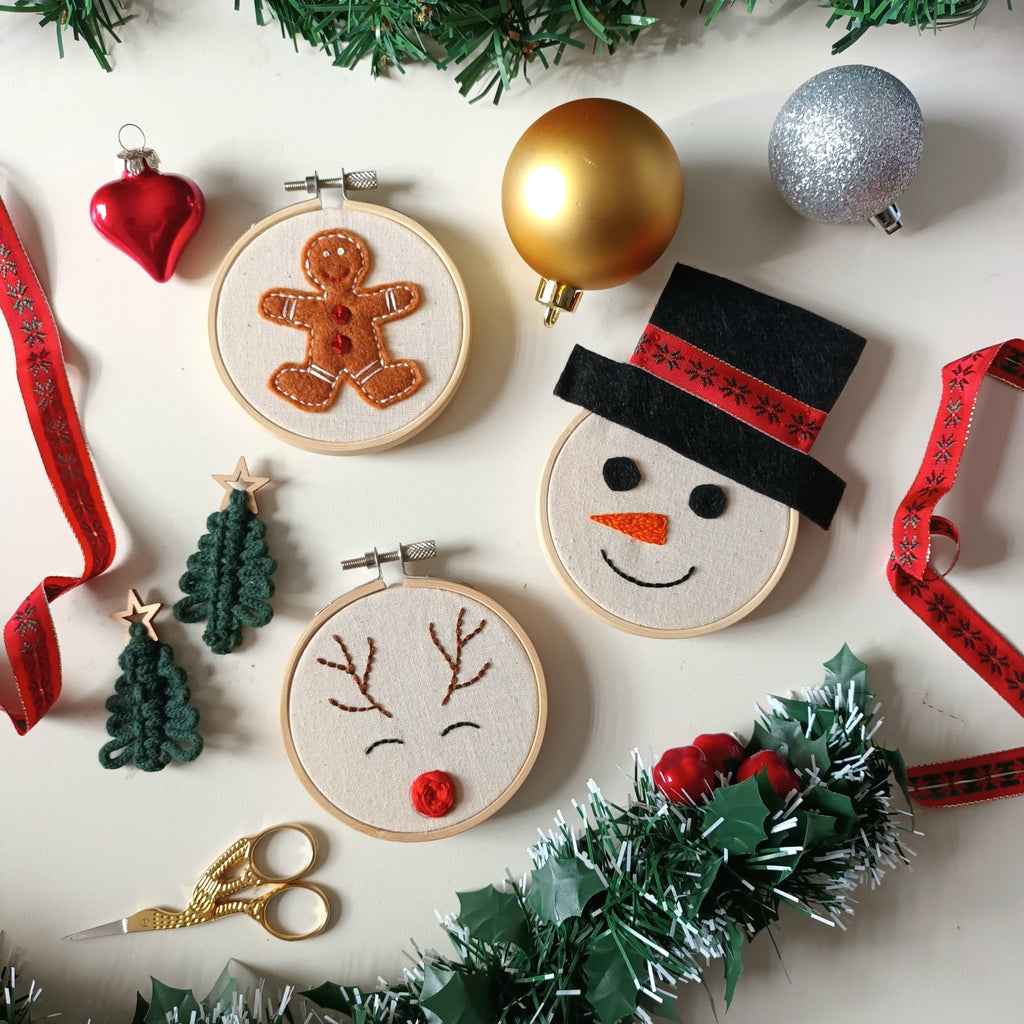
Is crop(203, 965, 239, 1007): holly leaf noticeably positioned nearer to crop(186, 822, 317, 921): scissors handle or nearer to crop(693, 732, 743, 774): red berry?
crop(186, 822, 317, 921): scissors handle

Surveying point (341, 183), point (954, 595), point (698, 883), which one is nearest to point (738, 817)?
point (698, 883)

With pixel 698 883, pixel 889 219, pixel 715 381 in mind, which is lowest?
pixel 698 883

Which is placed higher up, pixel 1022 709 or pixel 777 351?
pixel 777 351

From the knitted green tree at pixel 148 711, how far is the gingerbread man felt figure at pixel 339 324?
304 mm

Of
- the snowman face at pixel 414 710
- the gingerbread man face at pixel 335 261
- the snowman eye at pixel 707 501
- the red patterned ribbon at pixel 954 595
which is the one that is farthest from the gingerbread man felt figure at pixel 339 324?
the red patterned ribbon at pixel 954 595

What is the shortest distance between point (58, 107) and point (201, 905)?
0.86m

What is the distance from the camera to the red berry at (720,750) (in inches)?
34.9

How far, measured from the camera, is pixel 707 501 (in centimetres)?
90

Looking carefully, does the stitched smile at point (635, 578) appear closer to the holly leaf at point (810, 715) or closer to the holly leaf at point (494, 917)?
the holly leaf at point (810, 715)

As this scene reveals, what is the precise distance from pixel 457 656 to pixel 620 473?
0.26m

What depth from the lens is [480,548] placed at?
925 millimetres

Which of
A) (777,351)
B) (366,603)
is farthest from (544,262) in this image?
(366,603)

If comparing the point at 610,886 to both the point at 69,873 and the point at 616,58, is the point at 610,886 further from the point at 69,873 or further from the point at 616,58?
the point at 616,58

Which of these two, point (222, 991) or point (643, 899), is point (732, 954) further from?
point (222, 991)
